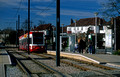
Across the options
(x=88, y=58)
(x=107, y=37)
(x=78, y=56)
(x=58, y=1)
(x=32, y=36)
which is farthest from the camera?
(x=32, y=36)

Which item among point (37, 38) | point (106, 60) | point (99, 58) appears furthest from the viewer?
point (37, 38)

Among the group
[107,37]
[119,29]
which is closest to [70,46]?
[107,37]

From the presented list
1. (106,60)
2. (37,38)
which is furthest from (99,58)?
(37,38)

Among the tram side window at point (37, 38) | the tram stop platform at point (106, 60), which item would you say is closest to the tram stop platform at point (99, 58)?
the tram stop platform at point (106, 60)

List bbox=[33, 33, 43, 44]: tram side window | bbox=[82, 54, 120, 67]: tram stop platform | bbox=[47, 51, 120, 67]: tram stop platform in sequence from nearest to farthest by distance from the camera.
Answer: bbox=[82, 54, 120, 67]: tram stop platform < bbox=[47, 51, 120, 67]: tram stop platform < bbox=[33, 33, 43, 44]: tram side window

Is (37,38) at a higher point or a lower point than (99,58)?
higher

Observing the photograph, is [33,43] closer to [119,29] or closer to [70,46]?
[70,46]

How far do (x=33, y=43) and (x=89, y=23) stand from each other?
194ft

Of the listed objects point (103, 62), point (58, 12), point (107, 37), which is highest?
point (58, 12)

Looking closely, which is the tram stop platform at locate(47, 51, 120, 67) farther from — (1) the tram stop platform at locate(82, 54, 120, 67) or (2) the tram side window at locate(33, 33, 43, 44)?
(2) the tram side window at locate(33, 33, 43, 44)

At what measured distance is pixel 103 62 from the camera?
567 inches

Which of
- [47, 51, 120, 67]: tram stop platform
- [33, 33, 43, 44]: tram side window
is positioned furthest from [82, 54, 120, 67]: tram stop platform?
[33, 33, 43, 44]: tram side window

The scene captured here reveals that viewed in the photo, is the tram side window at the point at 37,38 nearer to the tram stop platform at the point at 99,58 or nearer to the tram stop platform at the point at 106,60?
the tram stop platform at the point at 99,58

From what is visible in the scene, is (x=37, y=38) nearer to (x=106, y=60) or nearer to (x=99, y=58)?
(x=99, y=58)
